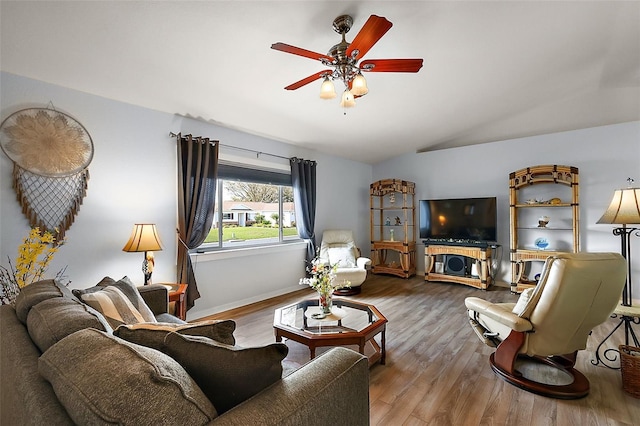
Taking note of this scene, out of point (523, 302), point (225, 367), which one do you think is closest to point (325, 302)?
point (523, 302)

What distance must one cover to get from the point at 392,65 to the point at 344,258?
131 inches

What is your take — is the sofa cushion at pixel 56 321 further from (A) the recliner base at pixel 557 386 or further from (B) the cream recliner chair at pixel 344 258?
(B) the cream recliner chair at pixel 344 258

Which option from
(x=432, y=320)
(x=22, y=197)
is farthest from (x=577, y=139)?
(x=22, y=197)

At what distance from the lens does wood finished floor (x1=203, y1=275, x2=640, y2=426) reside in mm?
1783

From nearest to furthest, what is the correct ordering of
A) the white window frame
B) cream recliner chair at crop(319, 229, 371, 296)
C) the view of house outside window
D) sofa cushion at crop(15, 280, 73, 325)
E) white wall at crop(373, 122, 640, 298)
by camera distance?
sofa cushion at crop(15, 280, 73, 325) → the white window frame → the view of house outside window → white wall at crop(373, 122, 640, 298) → cream recliner chair at crop(319, 229, 371, 296)

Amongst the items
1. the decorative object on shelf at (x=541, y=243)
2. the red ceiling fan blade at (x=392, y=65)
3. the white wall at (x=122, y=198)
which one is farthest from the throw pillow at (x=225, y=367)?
the decorative object on shelf at (x=541, y=243)

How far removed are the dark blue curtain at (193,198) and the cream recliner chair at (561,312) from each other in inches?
118

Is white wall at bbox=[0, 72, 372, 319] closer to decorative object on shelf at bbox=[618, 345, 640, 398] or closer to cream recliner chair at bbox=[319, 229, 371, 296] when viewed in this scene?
cream recliner chair at bbox=[319, 229, 371, 296]

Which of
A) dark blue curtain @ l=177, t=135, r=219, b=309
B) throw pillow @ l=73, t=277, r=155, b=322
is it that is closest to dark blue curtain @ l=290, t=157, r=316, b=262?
dark blue curtain @ l=177, t=135, r=219, b=309

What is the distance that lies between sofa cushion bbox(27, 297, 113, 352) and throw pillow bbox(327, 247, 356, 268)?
12.5ft

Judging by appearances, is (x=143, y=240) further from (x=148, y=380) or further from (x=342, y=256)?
(x=342, y=256)

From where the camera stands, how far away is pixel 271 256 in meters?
4.29

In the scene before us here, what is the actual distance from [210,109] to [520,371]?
12.7 feet

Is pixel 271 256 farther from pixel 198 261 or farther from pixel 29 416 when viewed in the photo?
pixel 29 416
